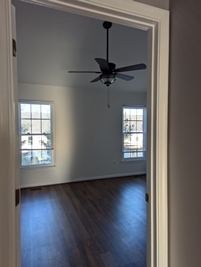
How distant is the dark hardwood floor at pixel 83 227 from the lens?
6.25 feet

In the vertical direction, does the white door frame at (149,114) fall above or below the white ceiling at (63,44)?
below

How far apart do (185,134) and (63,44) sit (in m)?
2.55

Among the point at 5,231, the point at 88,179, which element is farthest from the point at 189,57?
the point at 88,179

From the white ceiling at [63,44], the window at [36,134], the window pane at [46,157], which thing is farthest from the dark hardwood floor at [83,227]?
the white ceiling at [63,44]

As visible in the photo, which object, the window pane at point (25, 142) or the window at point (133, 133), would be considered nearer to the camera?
the window pane at point (25, 142)

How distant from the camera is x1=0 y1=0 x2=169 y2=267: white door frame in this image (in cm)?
78

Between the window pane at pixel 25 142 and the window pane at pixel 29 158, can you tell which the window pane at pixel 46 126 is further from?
the window pane at pixel 29 158

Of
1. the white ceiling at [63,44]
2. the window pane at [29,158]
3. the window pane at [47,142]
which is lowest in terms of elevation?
the window pane at [29,158]

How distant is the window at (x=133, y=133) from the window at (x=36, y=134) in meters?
2.17

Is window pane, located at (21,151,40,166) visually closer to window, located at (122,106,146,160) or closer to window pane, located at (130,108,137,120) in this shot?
window, located at (122,106,146,160)

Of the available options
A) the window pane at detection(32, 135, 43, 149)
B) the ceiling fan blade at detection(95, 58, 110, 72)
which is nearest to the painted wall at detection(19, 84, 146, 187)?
the window pane at detection(32, 135, 43, 149)

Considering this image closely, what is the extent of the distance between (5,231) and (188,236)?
3.21ft

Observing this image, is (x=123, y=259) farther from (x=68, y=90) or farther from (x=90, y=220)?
(x=68, y=90)

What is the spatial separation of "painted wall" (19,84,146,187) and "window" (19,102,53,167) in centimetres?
17
